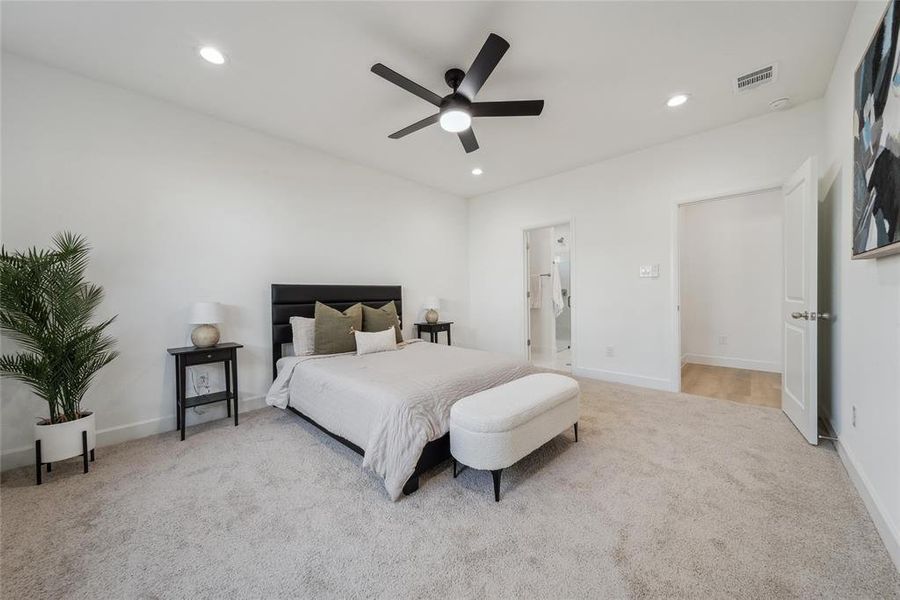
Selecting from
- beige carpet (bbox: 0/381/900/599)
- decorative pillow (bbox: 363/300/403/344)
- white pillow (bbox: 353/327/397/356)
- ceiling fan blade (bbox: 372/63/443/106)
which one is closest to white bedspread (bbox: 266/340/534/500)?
white pillow (bbox: 353/327/397/356)

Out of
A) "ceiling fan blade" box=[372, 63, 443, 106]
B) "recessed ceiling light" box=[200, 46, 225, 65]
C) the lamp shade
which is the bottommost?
the lamp shade

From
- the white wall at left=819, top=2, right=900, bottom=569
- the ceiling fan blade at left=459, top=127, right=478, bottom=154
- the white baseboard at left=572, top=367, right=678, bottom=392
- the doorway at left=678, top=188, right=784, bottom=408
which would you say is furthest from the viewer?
the doorway at left=678, top=188, right=784, bottom=408

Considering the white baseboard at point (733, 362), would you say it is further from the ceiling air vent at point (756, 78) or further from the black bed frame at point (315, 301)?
the black bed frame at point (315, 301)

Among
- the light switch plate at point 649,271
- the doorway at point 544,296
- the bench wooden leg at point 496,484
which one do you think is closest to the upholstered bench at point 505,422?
the bench wooden leg at point 496,484

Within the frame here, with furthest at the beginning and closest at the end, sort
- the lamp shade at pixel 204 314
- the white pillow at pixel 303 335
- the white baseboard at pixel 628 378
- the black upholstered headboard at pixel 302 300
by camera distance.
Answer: the white baseboard at pixel 628 378, the black upholstered headboard at pixel 302 300, the white pillow at pixel 303 335, the lamp shade at pixel 204 314

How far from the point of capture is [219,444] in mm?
2529

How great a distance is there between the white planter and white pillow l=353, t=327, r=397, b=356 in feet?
6.22

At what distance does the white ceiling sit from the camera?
1884 millimetres

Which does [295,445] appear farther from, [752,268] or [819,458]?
[752,268]

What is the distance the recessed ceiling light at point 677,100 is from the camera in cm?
270

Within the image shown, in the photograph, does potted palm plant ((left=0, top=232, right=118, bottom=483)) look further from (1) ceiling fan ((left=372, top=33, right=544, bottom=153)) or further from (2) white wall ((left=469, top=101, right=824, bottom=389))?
(2) white wall ((left=469, top=101, right=824, bottom=389))

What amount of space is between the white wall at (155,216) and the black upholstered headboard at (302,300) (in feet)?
0.44

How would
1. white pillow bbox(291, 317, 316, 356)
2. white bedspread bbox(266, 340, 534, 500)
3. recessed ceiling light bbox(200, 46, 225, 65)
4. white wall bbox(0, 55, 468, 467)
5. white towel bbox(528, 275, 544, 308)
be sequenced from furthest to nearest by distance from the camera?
white towel bbox(528, 275, 544, 308)
white pillow bbox(291, 317, 316, 356)
white wall bbox(0, 55, 468, 467)
recessed ceiling light bbox(200, 46, 225, 65)
white bedspread bbox(266, 340, 534, 500)

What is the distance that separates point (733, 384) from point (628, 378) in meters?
1.23
